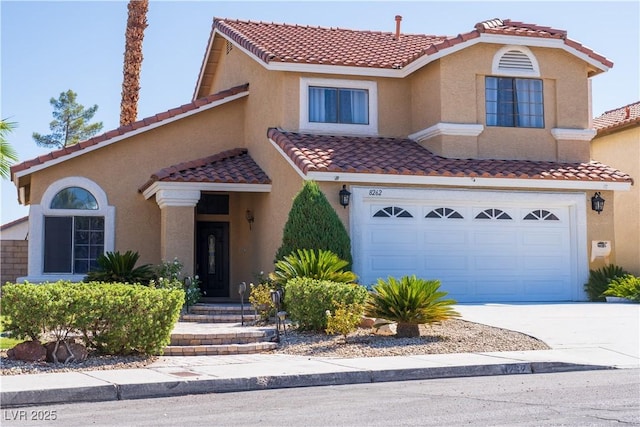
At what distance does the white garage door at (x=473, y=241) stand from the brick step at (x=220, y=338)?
16.6 feet

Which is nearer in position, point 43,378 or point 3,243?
point 43,378

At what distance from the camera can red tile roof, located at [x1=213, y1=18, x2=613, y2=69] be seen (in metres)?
21.0

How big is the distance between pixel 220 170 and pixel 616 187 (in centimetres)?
925

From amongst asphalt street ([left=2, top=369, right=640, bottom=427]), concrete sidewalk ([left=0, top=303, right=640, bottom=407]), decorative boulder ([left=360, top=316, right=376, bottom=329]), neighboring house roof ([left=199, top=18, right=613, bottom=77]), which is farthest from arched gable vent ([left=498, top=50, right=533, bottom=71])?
asphalt street ([left=2, top=369, right=640, bottom=427])

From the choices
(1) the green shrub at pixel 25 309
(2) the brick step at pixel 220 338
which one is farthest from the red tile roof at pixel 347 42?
(1) the green shrub at pixel 25 309

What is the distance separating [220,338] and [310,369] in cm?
307

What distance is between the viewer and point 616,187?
67.9ft

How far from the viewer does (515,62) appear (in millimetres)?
21406

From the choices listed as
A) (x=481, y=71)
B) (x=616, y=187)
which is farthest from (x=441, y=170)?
(x=616, y=187)

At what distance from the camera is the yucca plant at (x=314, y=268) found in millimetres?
16359

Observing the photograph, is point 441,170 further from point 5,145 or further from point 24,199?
point 24,199

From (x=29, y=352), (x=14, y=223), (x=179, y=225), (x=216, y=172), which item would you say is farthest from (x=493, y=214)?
(x=14, y=223)

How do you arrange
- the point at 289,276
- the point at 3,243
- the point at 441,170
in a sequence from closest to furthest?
1. the point at 289,276
2. the point at 441,170
3. the point at 3,243

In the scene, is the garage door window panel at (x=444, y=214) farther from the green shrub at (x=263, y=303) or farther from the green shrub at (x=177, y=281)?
the green shrub at (x=177, y=281)
